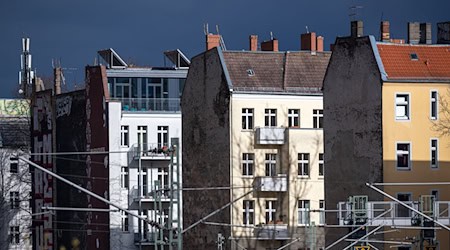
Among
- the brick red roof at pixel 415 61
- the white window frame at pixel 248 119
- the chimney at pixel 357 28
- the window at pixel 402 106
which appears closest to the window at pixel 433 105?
the brick red roof at pixel 415 61

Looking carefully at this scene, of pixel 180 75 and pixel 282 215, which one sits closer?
pixel 282 215

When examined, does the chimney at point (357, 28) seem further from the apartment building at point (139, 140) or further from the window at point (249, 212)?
the apartment building at point (139, 140)

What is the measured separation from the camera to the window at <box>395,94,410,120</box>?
77312 millimetres

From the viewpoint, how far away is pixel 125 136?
101062 millimetres

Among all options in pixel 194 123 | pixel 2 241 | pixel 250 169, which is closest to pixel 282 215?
pixel 250 169

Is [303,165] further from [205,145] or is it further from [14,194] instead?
[14,194]

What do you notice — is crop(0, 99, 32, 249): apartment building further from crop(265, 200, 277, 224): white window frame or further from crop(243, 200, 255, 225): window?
crop(265, 200, 277, 224): white window frame

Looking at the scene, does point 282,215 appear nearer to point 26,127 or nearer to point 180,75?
point 180,75

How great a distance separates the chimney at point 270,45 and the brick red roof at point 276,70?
313 centimetres

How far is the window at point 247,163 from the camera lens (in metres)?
89.4

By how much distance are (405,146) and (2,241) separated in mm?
66765

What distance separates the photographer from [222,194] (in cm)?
9062

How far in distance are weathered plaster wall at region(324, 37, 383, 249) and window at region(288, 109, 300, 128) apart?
866cm

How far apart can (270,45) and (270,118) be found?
8.10 metres
